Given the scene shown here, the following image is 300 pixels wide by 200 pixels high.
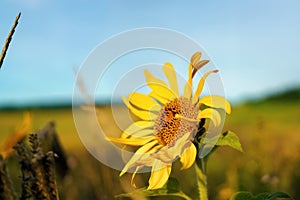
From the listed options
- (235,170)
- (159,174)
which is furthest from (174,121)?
(235,170)

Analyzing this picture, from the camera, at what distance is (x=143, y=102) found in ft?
3.10

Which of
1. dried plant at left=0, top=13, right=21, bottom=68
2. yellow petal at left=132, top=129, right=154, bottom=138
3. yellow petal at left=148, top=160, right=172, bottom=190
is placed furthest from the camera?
yellow petal at left=132, top=129, right=154, bottom=138

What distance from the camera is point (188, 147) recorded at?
32.4 inches

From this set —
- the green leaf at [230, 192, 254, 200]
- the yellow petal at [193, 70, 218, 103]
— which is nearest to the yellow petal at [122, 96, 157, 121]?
the yellow petal at [193, 70, 218, 103]

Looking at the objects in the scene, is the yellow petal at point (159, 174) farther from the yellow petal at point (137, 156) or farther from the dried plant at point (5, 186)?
the dried plant at point (5, 186)

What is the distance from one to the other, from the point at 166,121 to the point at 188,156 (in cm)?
12

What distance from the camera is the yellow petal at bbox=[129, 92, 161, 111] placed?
3.08ft

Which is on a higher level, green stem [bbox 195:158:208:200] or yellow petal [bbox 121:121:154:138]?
yellow petal [bbox 121:121:154:138]

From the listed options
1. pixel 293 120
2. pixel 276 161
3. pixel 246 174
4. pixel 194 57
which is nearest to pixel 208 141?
pixel 194 57

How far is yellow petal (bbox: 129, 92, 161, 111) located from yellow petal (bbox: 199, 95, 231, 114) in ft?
0.44

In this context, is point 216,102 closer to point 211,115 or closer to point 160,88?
point 211,115

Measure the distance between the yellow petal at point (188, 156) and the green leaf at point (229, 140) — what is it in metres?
0.05

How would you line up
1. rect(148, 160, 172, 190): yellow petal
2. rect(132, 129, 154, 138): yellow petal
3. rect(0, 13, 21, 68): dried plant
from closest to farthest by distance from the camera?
rect(0, 13, 21, 68): dried plant < rect(148, 160, 172, 190): yellow petal < rect(132, 129, 154, 138): yellow petal

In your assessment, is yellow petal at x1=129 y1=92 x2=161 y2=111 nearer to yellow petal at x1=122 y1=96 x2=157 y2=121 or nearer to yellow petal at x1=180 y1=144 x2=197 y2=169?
yellow petal at x1=122 y1=96 x2=157 y2=121
